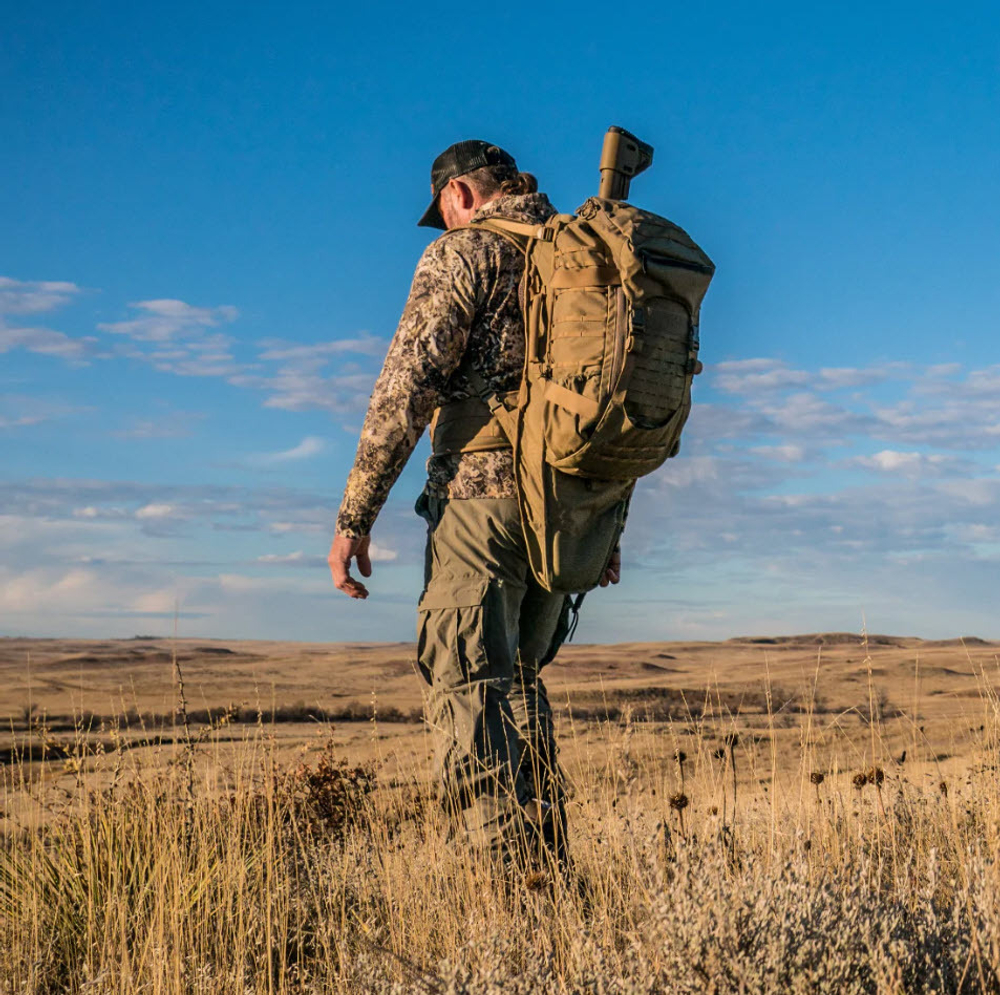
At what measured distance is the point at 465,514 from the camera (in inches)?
147

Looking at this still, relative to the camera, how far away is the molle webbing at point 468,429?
12.2 feet

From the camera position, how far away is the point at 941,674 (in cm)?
1564

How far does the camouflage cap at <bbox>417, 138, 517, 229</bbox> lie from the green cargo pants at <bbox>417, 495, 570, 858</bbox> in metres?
1.32

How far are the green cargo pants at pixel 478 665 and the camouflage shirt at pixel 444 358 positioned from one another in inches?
5.8

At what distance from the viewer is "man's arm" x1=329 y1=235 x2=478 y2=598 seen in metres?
3.64

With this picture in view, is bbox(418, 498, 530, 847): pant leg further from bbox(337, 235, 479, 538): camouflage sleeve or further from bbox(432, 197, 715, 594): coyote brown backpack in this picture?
bbox(337, 235, 479, 538): camouflage sleeve

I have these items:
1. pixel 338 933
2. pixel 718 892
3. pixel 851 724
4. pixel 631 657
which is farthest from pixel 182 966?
pixel 631 657

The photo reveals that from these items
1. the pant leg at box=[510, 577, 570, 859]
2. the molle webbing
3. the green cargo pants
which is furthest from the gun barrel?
the pant leg at box=[510, 577, 570, 859]

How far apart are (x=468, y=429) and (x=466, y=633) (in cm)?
74

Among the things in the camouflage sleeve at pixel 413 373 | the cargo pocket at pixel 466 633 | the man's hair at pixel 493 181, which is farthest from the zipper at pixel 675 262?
the cargo pocket at pixel 466 633

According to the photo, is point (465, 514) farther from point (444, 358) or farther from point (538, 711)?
point (538, 711)

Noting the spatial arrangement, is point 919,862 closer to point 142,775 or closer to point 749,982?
point 749,982

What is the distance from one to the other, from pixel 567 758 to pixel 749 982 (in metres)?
7.11

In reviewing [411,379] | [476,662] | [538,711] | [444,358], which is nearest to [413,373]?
[411,379]
